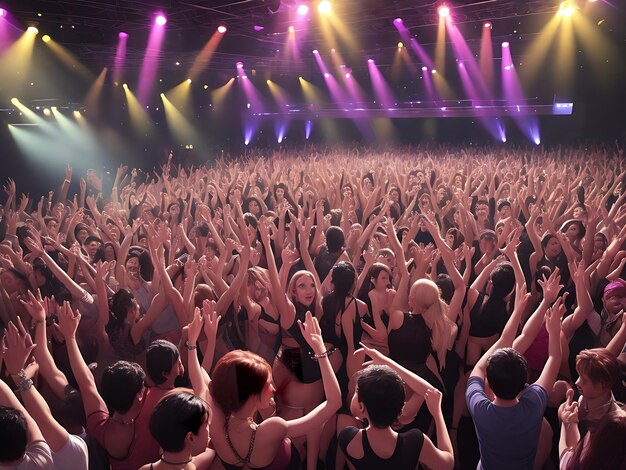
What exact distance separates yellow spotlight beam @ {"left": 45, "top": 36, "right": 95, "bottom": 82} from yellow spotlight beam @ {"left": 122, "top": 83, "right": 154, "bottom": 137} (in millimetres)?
2300

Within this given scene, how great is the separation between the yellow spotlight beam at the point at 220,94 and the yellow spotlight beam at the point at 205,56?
135 cm

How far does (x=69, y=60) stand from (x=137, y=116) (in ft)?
14.7

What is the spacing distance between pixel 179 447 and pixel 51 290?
262 cm

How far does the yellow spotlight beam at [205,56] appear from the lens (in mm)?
12273

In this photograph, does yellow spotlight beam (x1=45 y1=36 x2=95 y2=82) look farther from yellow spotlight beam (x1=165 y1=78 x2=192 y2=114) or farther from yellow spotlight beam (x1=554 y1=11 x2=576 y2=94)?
yellow spotlight beam (x1=554 y1=11 x2=576 y2=94)

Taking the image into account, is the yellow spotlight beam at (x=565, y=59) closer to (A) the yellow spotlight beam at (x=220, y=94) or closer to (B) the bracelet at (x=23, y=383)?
(A) the yellow spotlight beam at (x=220, y=94)

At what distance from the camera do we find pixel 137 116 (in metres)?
16.6

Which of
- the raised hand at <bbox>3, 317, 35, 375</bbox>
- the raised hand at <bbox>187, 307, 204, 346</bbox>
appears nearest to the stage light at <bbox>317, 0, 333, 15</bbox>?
the raised hand at <bbox>187, 307, 204, 346</bbox>

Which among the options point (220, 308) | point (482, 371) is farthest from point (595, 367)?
point (220, 308)

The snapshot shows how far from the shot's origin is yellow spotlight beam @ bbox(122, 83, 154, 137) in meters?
16.2

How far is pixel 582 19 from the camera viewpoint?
14.9 m

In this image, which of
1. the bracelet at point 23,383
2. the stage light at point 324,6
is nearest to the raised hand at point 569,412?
the bracelet at point 23,383

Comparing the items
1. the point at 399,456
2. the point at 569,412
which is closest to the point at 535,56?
the point at 569,412

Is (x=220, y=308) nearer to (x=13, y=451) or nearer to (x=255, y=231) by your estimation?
(x=13, y=451)
